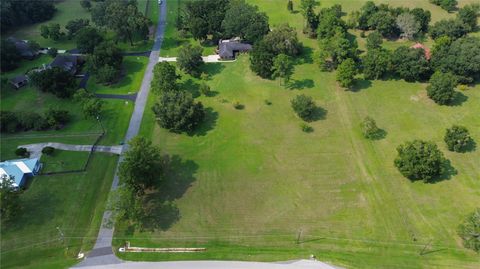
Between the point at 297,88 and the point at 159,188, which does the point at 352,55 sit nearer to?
the point at 297,88

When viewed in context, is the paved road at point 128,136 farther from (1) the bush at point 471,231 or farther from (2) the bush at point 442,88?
(2) the bush at point 442,88

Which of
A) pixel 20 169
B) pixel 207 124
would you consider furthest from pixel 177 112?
pixel 20 169

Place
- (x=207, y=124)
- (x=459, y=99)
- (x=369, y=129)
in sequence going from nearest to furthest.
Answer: (x=369, y=129), (x=207, y=124), (x=459, y=99)

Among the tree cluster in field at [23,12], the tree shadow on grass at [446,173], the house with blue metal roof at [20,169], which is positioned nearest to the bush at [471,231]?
the tree shadow on grass at [446,173]

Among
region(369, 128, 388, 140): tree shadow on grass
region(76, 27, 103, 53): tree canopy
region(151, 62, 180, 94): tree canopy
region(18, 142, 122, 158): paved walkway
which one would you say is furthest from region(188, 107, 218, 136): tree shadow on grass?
region(76, 27, 103, 53): tree canopy

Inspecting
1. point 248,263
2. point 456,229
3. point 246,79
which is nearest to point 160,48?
point 246,79

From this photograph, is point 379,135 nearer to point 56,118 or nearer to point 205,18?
point 205,18
